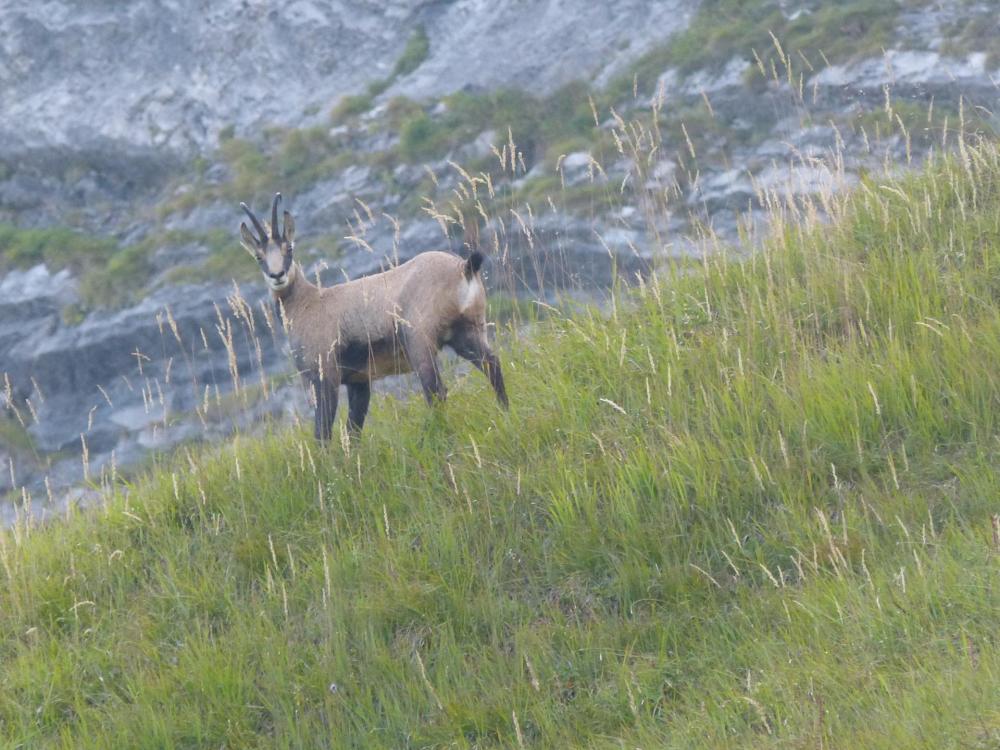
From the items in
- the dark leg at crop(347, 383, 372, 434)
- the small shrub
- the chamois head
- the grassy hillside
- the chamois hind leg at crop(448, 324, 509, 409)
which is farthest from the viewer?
the small shrub

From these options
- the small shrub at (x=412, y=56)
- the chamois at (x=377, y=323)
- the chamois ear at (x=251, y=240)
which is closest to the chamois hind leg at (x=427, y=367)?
the chamois at (x=377, y=323)

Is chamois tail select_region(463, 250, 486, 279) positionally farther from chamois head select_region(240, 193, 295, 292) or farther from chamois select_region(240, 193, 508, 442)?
chamois head select_region(240, 193, 295, 292)

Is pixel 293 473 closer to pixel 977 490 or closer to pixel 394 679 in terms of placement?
pixel 394 679

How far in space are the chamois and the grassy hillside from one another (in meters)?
0.28

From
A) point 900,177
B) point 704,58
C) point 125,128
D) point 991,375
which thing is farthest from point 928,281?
point 125,128

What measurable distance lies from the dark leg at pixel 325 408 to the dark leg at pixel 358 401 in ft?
0.48

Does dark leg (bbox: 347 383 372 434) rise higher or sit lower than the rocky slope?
higher

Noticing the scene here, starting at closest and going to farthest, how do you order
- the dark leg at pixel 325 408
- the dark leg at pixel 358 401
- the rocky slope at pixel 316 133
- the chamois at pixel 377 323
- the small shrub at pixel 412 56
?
the chamois at pixel 377 323, the dark leg at pixel 325 408, the dark leg at pixel 358 401, the rocky slope at pixel 316 133, the small shrub at pixel 412 56

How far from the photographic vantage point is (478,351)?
23.6ft

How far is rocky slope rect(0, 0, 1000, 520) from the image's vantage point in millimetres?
20869

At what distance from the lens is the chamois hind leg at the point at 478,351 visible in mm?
6996

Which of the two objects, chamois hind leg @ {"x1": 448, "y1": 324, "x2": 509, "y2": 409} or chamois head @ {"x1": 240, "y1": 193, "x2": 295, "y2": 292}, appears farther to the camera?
chamois head @ {"x1": 240, "y1": 193, "x2": 295, "y2": 292}

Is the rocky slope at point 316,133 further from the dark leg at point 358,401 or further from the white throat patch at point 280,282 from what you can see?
the dark leg at point 358,401

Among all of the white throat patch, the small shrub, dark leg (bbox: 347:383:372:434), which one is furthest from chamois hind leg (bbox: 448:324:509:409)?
the small shrub
